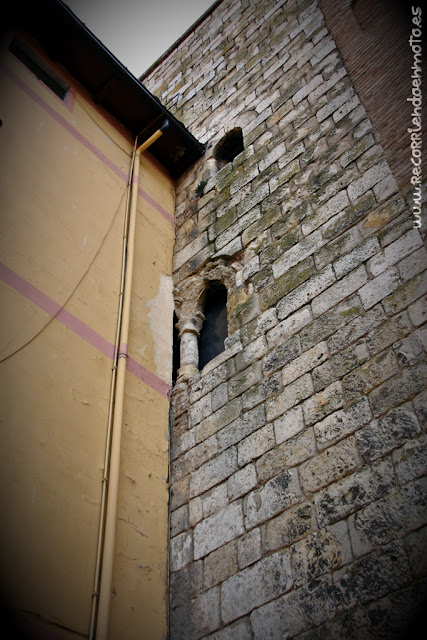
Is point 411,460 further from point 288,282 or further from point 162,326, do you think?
point 162,326

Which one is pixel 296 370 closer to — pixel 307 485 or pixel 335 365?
pixel 335 365

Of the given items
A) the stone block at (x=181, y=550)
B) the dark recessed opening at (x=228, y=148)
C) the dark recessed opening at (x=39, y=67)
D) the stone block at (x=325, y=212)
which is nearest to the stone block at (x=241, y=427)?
the stone block at (x=181, y=550)

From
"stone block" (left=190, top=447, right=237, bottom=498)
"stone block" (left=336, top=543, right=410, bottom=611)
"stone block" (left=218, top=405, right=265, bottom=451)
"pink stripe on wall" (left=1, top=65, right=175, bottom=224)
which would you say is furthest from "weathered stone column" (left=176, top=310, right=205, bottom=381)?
"stone block" (left=336, top=543, right=410, bottom=611)

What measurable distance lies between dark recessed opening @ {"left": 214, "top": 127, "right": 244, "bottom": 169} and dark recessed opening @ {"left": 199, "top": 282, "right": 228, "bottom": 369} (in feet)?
6.50

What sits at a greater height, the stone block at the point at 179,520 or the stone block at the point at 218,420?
the stone block at the point at 218,420

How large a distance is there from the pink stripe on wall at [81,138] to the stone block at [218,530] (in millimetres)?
3651

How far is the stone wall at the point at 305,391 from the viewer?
3143 millimetres

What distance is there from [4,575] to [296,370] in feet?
7.30

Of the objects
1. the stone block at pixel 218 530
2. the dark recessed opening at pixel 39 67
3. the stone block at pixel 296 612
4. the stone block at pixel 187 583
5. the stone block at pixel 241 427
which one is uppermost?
the dark recessed opening at pixel 39 67

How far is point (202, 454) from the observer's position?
4.44m

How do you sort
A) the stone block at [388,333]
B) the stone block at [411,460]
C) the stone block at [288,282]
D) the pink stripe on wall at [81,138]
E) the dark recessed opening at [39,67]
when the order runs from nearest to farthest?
1. the stone block at [411,460]
2. the stone block at [388,333]
3. the stone block at [288,282]
4. the pink stripe on wall at [81,138]
5. the dark recessed opening at [39,67]

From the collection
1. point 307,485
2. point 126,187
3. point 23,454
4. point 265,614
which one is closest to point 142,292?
point 126,187

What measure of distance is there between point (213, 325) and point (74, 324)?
4.66ft

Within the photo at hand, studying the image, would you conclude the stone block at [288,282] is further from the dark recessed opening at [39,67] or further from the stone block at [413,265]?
the dark recessed opening at [39,67]
